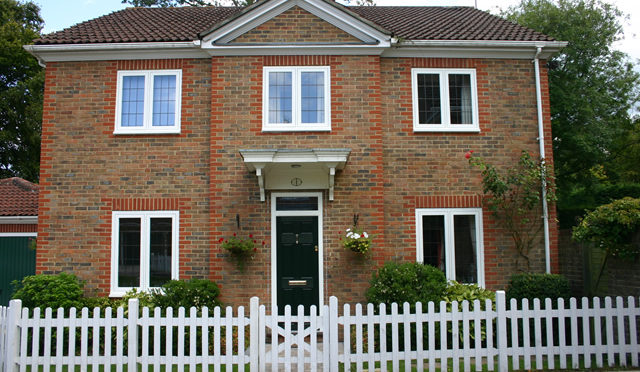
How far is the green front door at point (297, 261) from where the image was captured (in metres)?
10.3

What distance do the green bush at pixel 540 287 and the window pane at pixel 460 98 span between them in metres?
3.66

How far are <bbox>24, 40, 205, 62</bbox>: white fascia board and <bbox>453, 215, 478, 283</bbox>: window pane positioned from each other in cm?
683

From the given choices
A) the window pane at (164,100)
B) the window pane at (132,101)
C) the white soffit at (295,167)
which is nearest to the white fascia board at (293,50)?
the window pane at (164,100)

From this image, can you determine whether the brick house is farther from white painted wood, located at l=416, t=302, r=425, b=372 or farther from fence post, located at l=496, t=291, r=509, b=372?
fence post, located at l=496, t=291, r=509, b=372

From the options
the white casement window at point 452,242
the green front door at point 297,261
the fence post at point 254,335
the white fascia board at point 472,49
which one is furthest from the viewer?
the white fascia board at point 472,49

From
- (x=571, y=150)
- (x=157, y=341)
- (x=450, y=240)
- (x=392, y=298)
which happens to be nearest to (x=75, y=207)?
(x=157, y=341)

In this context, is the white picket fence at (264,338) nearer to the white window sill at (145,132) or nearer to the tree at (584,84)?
the white window sill at (145,132)

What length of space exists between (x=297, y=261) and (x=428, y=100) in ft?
15.4

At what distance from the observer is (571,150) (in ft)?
59.6

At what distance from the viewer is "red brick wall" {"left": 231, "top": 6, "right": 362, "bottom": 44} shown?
10750mm

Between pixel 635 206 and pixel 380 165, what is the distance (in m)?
4.71

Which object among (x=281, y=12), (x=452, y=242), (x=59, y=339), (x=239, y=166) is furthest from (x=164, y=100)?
(x=452, y=242)

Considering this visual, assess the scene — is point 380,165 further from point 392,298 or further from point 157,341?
point 157,341

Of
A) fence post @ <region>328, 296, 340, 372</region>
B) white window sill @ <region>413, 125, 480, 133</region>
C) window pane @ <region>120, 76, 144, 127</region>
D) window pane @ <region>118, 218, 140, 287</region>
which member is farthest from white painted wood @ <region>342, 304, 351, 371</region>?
A: window pane @ <region>120, 76, 144, 127</region>
